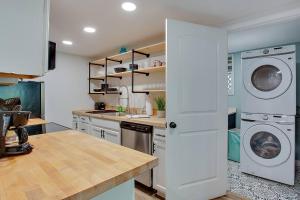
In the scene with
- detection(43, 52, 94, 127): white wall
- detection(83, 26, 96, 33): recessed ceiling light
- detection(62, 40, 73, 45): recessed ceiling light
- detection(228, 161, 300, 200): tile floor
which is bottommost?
detection(228, 161, 300, 200): tile floor

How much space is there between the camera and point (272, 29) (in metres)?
2.64

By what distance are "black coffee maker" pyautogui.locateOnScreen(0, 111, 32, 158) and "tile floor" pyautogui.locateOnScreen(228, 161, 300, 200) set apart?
2375mm

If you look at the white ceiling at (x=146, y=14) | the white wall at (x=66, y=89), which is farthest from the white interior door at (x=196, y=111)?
the white wall at (x=66, y=89)

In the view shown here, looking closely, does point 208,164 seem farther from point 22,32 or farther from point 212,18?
point 22,32

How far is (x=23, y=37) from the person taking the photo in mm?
815

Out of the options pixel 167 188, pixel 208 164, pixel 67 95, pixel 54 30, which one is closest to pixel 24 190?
pixel 167 188

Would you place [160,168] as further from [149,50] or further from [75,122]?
[75,122]

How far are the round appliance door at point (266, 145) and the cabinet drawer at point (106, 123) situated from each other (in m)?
1.98

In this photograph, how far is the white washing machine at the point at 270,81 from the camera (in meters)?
2.53

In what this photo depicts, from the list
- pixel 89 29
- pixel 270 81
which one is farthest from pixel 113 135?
pixel 270 81

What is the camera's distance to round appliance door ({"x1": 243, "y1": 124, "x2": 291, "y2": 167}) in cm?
257

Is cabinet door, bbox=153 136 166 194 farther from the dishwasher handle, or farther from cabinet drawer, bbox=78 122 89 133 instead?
cabinet drawer, bbox=78 122 89 133

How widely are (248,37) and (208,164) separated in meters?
2.10

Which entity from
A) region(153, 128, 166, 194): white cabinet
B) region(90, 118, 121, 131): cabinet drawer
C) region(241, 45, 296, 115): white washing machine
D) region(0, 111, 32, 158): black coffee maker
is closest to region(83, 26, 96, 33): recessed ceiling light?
region(90, 118, 121, 131): cabinet drawer
